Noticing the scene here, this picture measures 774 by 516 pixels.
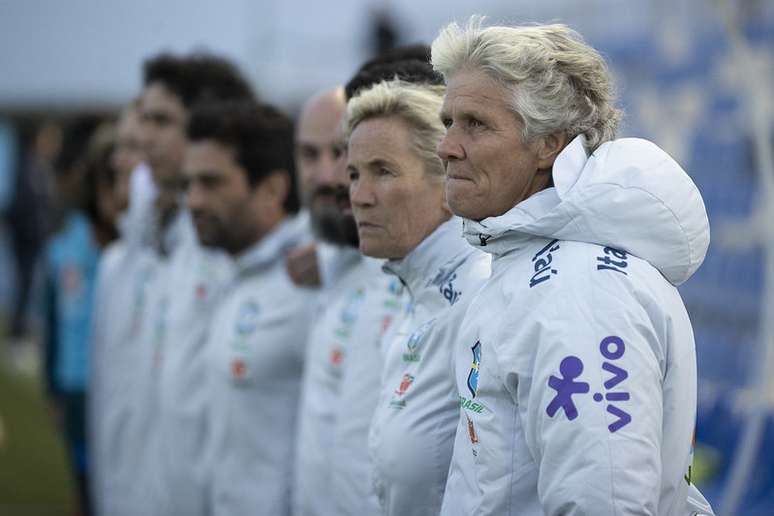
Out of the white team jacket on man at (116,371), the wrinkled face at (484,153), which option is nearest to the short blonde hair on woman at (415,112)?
the wrinkled face at (484,153)

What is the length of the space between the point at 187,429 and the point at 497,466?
2.63m

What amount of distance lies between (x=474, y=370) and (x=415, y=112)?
2.93 ft

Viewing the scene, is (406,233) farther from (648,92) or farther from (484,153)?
(648,92)

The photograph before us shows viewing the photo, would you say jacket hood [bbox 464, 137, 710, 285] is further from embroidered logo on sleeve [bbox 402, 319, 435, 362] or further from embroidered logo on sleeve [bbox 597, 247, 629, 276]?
embroidered logo on sleeve [bbox 402, 319, 435, 362]

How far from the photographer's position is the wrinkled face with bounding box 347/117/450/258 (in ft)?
9.67

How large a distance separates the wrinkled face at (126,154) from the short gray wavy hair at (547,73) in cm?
367

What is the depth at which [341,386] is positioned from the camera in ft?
11.8

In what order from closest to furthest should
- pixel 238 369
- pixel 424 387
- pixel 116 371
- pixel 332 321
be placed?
1. pixel 424 387
2. pixel 332 321
3. pixel 238 369
4. pixel 116 371

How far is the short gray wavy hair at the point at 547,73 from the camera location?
228 cm

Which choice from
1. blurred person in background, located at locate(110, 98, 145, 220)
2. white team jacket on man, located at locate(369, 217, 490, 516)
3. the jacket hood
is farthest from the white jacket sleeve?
blurred person in background, located at locate(110, 98, 145, 220)

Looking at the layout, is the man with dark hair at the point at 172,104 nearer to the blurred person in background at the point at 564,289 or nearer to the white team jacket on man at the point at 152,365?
the white team jacket on man at the point at 152,365

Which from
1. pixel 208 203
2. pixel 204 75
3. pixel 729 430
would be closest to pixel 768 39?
pixel 729 430

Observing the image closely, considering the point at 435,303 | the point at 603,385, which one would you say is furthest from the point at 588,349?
the point at 435,303

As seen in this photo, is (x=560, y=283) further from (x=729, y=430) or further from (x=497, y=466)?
(x=729, y=430)
